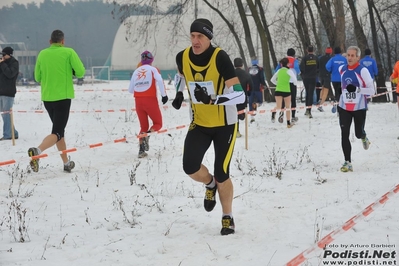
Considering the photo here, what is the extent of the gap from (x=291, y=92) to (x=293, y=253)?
9923mm

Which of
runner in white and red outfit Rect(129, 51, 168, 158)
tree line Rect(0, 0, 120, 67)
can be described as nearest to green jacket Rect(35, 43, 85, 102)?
runner in white and red outfit Rect(129, 51, 168, 158)

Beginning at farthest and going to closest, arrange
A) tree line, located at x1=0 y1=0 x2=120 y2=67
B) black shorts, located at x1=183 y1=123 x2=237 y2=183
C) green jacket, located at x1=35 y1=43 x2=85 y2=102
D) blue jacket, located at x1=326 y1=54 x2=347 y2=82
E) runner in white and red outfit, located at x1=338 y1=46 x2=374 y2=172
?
tree line, located at x1=0 y1=0 x2=120 y2=67 < blue jacket, located at x1=326 y1=54 x2=347 y2=82 < green jacket, located at x1=35 y1=43 x2=85 y2=102 < runner in white and red outfit, located at x1=338 y1=46 x2=374 y2=172 < black shorts, located at x1=183 y1=123 x2=237 y2=183

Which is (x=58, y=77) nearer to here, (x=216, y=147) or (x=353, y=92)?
(x=216, y=147)

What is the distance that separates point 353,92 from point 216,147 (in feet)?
11.0

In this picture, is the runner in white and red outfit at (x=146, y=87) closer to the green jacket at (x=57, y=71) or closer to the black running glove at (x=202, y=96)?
the green jacket at (x=57, y=71)

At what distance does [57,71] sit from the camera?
8.05 meters

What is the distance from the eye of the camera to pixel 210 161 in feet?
30.3

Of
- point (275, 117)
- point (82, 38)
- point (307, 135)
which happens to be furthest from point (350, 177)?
point (82, 38)

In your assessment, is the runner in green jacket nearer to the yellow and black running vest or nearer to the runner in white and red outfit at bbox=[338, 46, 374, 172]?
the yellow and black running vest

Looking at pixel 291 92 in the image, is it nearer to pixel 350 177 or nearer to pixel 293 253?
pixel 350 177

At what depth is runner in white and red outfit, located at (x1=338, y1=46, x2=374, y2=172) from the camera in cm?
781

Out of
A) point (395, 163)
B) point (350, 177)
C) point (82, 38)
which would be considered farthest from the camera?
point (82, 38)

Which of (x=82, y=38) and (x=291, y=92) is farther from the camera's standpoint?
(x=82, y=38)

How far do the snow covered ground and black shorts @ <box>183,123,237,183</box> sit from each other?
0.63m
